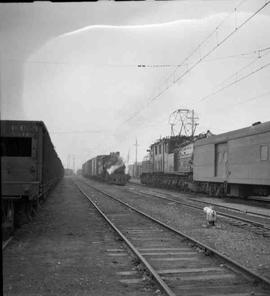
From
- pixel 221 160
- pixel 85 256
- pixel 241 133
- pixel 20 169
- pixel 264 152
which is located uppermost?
pixel 241 133

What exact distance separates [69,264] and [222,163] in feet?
60.7

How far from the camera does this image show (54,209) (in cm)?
1875

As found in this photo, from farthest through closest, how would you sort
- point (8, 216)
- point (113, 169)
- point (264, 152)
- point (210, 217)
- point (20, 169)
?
point (113, 169)
point (264, 152)
point (210, 217)
point (20, 169)
point (8, 216)

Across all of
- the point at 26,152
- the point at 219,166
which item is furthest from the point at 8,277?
the point at 219,166

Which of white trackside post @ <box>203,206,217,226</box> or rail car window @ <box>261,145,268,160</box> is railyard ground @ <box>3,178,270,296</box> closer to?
white trackside post @ <box>203,206,217,226</box>

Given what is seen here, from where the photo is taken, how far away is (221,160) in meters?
25.9

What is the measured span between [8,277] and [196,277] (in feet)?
9.19

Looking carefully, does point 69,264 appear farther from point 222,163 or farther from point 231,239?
point 222,163

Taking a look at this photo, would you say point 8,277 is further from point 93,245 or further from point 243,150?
point 243,150

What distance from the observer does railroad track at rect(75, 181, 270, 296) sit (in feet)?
20.5

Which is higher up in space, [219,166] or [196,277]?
[219,166]

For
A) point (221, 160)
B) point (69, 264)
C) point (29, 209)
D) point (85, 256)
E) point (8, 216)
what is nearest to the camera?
point (69, 264)

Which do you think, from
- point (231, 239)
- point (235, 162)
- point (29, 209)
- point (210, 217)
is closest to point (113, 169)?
point (235, 162)

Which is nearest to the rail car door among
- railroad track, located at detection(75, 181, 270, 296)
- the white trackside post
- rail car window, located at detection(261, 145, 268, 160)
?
rail car window, located at detection(261, 145, 268, 160)
